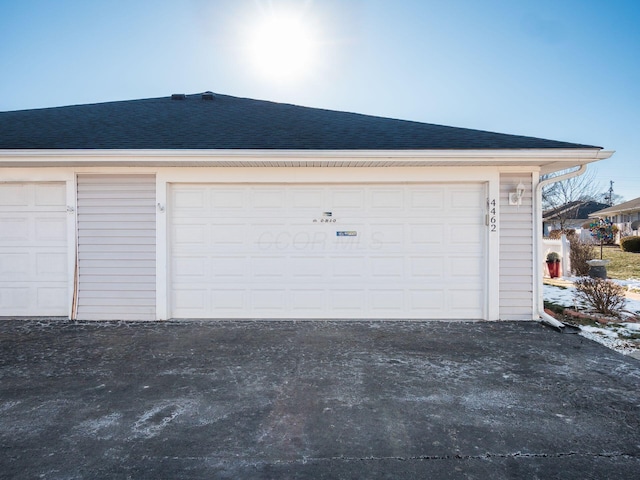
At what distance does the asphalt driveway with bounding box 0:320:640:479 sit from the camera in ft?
7.39

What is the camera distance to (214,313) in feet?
19.3

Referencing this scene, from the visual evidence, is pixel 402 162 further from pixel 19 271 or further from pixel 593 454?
pixel 19 271

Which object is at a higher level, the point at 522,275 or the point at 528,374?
the point at 522,275

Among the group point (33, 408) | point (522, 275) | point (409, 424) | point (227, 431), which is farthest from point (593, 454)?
point (33, 408)

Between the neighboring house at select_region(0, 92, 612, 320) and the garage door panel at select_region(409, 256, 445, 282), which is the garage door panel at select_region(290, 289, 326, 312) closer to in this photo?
the neighboring house at select_region(0, 92, 612, 320)

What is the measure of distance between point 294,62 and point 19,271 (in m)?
7.19

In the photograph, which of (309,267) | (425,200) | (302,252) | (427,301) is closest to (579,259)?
(427,301)

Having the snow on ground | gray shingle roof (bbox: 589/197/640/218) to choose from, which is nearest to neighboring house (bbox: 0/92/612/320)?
the snow on ground

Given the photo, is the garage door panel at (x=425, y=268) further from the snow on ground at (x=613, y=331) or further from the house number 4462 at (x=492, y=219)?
the snow on ground at (x=613, y=331)

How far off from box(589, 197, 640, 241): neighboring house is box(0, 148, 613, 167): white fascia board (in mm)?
26585

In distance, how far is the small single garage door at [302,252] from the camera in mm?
5844

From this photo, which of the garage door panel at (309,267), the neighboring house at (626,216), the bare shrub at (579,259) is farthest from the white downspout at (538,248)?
the neighboring house at (626,216)

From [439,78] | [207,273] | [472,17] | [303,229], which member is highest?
[472,17]

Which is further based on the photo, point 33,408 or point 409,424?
point 33,408
